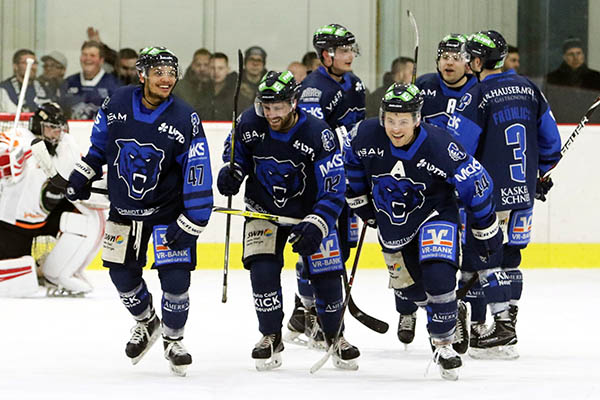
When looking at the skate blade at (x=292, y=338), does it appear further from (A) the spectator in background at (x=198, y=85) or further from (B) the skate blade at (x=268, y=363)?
(A) the spectator in background at (x=198, y=85)

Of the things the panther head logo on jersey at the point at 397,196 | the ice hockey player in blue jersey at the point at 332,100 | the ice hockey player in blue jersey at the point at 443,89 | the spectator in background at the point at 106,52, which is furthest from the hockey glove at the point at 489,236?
the spectator in background at the point at 106,52

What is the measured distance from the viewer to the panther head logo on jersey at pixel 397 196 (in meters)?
4.57

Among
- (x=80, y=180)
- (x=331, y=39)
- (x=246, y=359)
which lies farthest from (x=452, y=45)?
(x=80, y=180)

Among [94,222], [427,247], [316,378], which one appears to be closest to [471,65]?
[427,247]

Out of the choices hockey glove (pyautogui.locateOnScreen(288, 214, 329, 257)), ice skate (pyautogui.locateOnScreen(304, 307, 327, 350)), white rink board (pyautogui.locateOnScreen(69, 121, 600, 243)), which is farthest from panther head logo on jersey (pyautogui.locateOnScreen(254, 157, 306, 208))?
white rink board (pyautogui.locateOnScreen(69, 121, 600, 243))

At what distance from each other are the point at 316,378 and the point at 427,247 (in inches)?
25.1

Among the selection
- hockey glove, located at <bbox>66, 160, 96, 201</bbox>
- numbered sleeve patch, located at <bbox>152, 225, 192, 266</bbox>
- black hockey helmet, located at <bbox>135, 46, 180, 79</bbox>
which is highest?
black hockey helmet, located at <bbox>135, 46, 180, 79</bbox>

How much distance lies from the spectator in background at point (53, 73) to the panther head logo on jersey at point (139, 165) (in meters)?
4.54

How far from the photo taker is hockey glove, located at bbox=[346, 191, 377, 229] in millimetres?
4809

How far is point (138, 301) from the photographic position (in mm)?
4801

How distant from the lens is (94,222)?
7551 mm

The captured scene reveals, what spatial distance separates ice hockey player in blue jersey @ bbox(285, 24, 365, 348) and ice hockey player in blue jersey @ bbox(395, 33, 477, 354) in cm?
34

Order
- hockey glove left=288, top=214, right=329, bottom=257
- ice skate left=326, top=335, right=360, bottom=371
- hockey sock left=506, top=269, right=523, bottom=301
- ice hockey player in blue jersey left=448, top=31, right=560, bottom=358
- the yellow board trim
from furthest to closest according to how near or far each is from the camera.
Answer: the yellow board trim < hockey sock left=506, top=269, right=523, bottom=301 < ice hockey player in blue jersey left=448, top=31, right=560, bottom=358 < ice skate left=326, top=335, right=360, bottom=371 < hockey glove left=288, top=214, right=329, bottom=257

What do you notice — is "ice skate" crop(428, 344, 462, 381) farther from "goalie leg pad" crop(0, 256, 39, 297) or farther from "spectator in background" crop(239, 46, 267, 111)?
"spectator in background" crop(239, 46, 267, 111)
